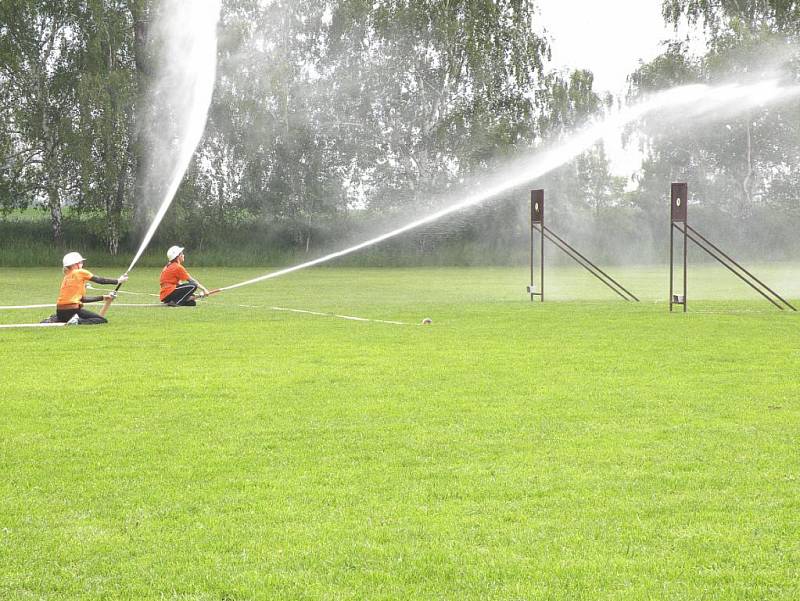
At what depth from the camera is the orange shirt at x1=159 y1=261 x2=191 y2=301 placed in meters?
24.2

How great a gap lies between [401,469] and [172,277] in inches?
700

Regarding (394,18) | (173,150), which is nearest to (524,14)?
(394,18)

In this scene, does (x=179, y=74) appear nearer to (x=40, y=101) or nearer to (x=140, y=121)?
(x=140, y=121)

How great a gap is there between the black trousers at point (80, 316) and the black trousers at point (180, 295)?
13.0 ft

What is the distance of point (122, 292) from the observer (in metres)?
32.1

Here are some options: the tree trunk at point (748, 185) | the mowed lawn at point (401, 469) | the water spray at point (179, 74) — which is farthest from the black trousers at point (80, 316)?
the tree trunk at point (748, 185)

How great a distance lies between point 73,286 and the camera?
66.7 ft

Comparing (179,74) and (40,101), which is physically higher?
(179,74)

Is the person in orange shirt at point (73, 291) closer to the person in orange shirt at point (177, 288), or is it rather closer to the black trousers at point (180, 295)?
the person in orange shirt at point (177, 288)

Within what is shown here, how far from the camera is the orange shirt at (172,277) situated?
24.2 meters

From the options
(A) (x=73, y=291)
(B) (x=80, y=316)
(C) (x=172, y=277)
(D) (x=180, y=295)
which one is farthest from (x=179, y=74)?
(A) (x=73, y=291)

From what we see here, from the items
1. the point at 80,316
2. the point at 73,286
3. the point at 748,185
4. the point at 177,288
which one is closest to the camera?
the point at 73,286

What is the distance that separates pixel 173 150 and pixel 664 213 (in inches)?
1281

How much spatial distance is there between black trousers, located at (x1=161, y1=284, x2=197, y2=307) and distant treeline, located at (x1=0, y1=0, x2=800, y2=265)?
31.7 m
